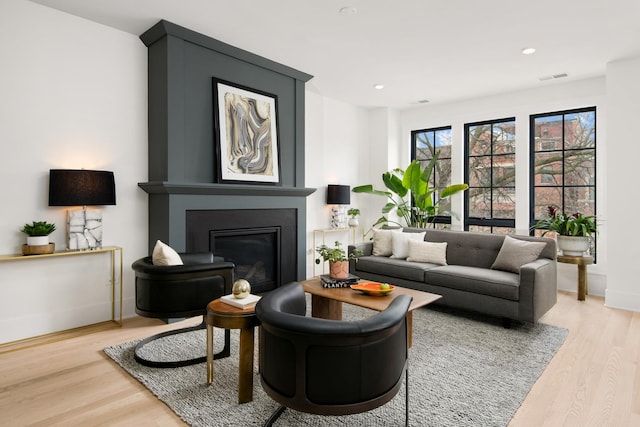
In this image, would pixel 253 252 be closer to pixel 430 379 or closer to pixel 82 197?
pixel 82 197

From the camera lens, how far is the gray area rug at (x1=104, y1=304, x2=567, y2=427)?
203 centimetres

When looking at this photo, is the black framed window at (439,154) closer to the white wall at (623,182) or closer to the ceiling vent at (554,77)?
the ceiling vent at (554,77)

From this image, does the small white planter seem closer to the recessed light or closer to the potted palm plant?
the recessed light

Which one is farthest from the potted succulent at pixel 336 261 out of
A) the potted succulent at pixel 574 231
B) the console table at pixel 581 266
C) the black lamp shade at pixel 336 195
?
the potted succulent at pixel 574 231

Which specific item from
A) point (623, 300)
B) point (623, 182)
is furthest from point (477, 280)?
point (623, 182)

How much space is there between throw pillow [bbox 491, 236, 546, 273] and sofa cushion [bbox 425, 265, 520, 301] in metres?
0.08

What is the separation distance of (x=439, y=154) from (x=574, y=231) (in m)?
2.28

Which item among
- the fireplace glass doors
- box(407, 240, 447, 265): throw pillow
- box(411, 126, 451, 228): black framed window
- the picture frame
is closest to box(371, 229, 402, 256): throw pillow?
box(407, 240, 447, 265): throw pillow

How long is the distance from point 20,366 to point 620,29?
213 inches

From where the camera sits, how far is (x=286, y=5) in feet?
10.0

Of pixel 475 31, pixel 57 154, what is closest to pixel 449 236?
pixel 475 31

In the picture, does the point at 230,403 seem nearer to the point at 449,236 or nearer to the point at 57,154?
the point at 57,154

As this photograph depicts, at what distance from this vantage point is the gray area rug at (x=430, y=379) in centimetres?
203

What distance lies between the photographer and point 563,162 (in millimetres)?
5027
